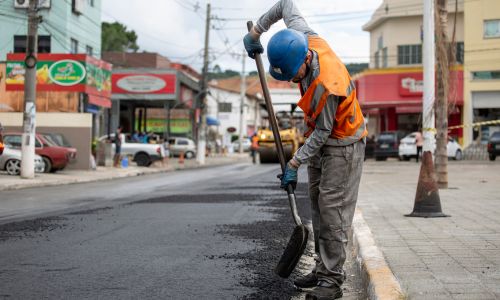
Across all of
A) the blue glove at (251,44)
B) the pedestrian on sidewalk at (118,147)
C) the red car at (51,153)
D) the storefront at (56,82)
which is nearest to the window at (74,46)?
the pedestrian on sidewalk at (118,147)

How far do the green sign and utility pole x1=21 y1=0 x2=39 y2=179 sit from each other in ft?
23.2

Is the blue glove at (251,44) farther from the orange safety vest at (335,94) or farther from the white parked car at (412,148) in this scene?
the white parked car at (412,148)

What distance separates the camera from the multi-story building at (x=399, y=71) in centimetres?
4538

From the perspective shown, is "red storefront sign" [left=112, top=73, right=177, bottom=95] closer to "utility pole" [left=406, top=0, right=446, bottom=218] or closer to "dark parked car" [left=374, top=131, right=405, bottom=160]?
"dark parked car" [left=374, top=131, right=405, bottom=160]

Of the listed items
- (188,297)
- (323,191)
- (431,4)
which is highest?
(431,4)

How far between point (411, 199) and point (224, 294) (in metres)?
7.95

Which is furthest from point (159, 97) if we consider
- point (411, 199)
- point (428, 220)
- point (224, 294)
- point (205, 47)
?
point (224, 294)

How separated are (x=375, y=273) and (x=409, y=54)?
4543 centimetres

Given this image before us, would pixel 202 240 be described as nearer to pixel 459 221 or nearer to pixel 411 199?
pixel 459 221

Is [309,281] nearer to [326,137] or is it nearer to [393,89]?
[326,137]

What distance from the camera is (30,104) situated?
2042cm

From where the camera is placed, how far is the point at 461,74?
144ft

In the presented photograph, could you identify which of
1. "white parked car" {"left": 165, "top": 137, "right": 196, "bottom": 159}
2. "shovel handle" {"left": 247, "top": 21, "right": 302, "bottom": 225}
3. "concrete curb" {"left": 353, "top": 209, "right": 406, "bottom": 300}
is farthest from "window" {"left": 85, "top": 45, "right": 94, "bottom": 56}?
"shovel handle" {"left": 247, "top": 21, "right": 302, "bottom": 225}

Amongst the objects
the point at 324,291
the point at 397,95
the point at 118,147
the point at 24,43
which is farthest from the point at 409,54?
the point at 324,291
